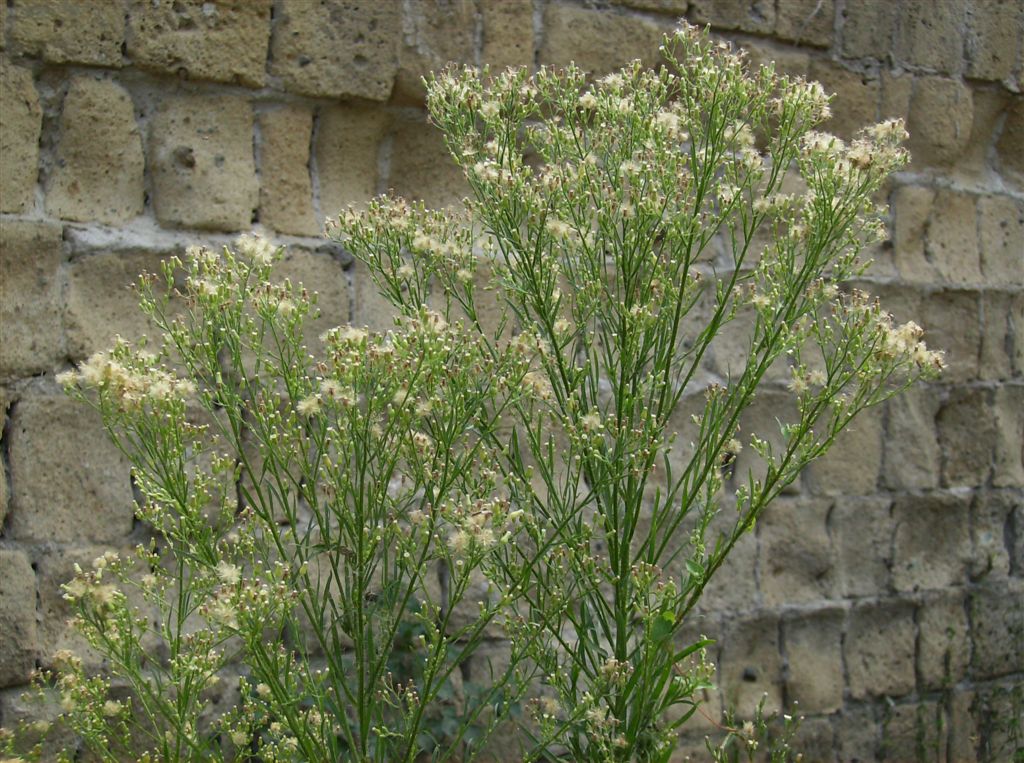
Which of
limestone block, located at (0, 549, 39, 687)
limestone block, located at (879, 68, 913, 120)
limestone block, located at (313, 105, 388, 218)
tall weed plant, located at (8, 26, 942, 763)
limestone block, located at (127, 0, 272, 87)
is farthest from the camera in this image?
limestone block, located at (879, 68, 913, 120)

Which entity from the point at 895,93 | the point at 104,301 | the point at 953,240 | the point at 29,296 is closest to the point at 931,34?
the point at 895,93

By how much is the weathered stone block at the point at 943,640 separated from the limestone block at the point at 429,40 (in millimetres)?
2345

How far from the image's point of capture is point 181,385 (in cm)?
213

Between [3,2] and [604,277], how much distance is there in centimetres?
155

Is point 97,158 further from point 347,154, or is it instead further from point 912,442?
point 912,442

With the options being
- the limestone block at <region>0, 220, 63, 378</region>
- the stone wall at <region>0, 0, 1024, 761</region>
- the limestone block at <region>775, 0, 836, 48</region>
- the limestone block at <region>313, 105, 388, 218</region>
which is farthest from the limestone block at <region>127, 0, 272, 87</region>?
the limestone block at <region>775, 0, 836, 48</region>

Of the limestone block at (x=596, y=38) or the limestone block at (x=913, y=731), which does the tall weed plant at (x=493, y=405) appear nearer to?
the limestone block at (x=596, y=38)

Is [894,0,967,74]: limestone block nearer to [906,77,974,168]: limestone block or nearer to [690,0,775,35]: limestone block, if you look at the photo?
[906,77,974,168]: limestone block

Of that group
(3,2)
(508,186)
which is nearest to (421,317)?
(508,186)

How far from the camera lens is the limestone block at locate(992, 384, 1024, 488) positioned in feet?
14.2

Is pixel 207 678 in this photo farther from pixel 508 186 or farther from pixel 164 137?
pixel 164 137

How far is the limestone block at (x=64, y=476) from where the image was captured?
282 centimetres

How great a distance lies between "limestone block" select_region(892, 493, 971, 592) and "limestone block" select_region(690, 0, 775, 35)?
1.60 meters

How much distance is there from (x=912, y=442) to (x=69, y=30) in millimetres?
2856
